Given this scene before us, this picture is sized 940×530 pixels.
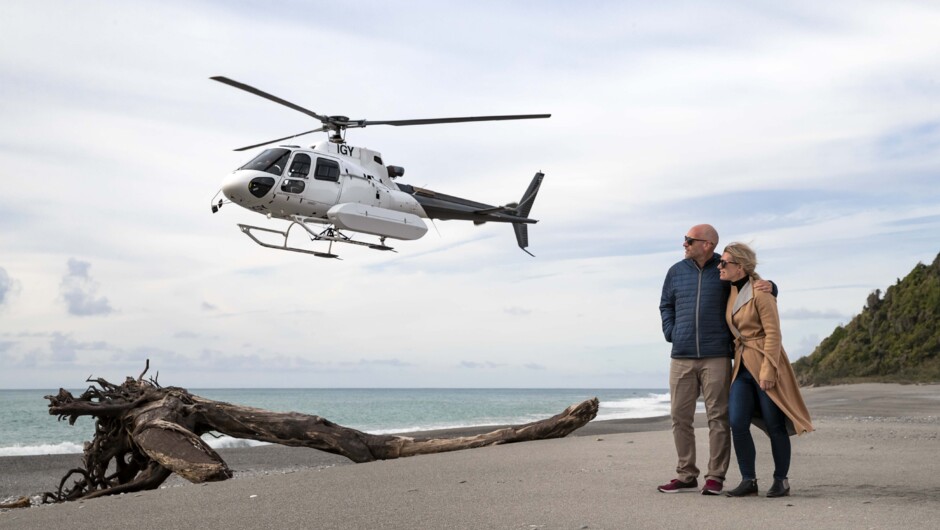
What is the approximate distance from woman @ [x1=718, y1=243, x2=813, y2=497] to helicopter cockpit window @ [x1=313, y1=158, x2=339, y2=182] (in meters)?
11.2

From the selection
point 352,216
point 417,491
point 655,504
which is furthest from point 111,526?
point 352,216

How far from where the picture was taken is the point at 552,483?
22.5 ft

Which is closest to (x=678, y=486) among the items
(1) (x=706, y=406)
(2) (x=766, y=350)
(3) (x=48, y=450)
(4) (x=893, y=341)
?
(1) (x=706, y=406)

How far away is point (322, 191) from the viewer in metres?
16.3

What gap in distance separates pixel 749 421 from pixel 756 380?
12.9 inches

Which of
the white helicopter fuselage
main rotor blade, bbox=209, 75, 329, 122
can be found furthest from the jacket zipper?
the white helicopter fuselage

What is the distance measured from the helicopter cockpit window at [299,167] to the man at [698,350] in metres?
10.6

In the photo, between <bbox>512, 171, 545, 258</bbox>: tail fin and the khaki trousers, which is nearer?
the khaki trousers

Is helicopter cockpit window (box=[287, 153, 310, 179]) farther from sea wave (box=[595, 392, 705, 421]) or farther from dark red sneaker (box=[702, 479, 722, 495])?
dark red sneaker (box=[702, 479, 722, 495])

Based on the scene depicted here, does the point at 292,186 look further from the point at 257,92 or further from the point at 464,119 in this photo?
the point at 464,119

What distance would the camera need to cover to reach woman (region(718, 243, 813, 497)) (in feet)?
20.4

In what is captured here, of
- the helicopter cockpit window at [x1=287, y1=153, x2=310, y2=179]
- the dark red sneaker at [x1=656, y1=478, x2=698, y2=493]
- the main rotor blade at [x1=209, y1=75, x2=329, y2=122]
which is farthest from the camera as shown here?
the helicopter cockpit window at [x1=287, y1=153, x2=310, y2=179]

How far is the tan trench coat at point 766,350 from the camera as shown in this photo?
6.21m

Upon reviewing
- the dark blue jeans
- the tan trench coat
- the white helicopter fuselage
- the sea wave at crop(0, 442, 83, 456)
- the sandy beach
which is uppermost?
the white helicopter fuselage
